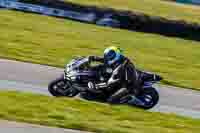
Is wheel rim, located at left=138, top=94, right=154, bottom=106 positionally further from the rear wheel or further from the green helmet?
the green helmet

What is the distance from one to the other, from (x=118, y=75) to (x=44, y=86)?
2.30 m

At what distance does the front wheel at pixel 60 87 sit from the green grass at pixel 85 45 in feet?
17.7

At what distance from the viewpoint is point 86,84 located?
13.6 m

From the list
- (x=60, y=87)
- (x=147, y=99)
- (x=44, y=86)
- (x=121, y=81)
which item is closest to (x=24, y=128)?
(x=60, y=87)

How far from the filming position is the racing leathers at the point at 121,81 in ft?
44.3

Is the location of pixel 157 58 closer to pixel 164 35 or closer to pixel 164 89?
pixel 164 35

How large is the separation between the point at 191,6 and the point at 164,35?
1352 cm

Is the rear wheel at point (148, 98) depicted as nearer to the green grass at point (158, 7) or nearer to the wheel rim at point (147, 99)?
the wheel rim at point (147, 99)

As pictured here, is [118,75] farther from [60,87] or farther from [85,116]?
[85,116]

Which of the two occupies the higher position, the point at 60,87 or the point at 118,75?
the point at 118,75

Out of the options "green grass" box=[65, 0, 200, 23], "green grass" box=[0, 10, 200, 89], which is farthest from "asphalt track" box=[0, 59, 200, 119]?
"green grass" box=[65, 0, 200, 23]

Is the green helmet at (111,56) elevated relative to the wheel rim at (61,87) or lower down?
elevated

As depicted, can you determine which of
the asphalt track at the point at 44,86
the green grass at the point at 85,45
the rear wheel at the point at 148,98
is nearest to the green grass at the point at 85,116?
the rear wheel at the point at 148,98

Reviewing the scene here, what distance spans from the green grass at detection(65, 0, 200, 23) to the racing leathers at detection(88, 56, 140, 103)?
21.0m
